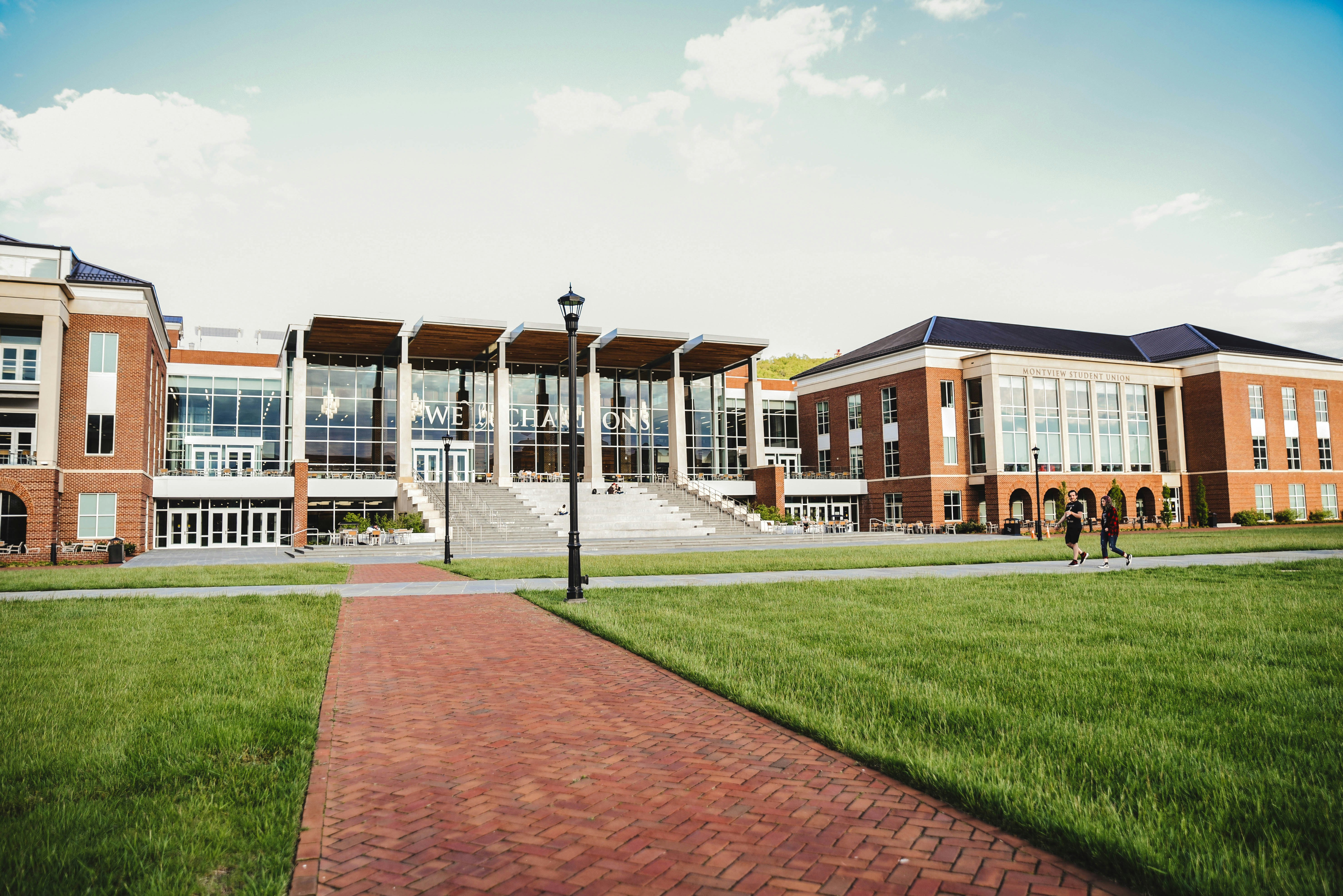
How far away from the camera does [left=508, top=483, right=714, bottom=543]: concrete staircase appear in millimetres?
40000

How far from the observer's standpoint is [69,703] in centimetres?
654

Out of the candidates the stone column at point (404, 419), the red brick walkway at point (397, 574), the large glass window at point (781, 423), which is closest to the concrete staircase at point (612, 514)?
the stone column at point (404, 419)

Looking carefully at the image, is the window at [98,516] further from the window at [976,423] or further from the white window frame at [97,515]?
the window at [976,423]

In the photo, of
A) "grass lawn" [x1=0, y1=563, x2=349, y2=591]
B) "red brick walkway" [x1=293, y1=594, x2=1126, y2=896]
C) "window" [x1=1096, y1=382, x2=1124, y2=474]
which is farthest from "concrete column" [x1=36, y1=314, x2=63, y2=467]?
"window" [x1=1096, y1=382, x2=1124, y2=474]

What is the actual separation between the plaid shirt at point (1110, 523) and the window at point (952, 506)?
31.2 m

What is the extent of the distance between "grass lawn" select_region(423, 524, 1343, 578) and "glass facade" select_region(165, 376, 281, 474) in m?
27.9

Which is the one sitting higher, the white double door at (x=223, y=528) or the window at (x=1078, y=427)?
the window at (x=1078, y=427)

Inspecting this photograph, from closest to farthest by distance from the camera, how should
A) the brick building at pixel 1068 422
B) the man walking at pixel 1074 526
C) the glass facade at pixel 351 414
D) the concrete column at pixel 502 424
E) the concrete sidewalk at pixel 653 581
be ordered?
1. the concrete sidewalk at pixel 653 581
2. the man walking at pixel 1074 526
3. the glass facade at pixel 351 414
4. the concrete column at pixel 502 424
5. the brick building at pixel 1068 422

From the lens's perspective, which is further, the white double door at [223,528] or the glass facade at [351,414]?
the glass facade at [351,414]

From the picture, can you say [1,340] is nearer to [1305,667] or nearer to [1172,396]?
[1305,667]

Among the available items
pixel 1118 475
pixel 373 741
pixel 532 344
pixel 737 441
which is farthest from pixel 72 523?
pixel 1118 475

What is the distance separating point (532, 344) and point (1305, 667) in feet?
142

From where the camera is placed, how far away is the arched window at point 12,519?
30828 mm

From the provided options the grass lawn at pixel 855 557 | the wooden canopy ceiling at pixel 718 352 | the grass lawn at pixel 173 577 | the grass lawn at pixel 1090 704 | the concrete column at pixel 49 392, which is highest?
the wooden canopy ceiling at pixel 718 352
